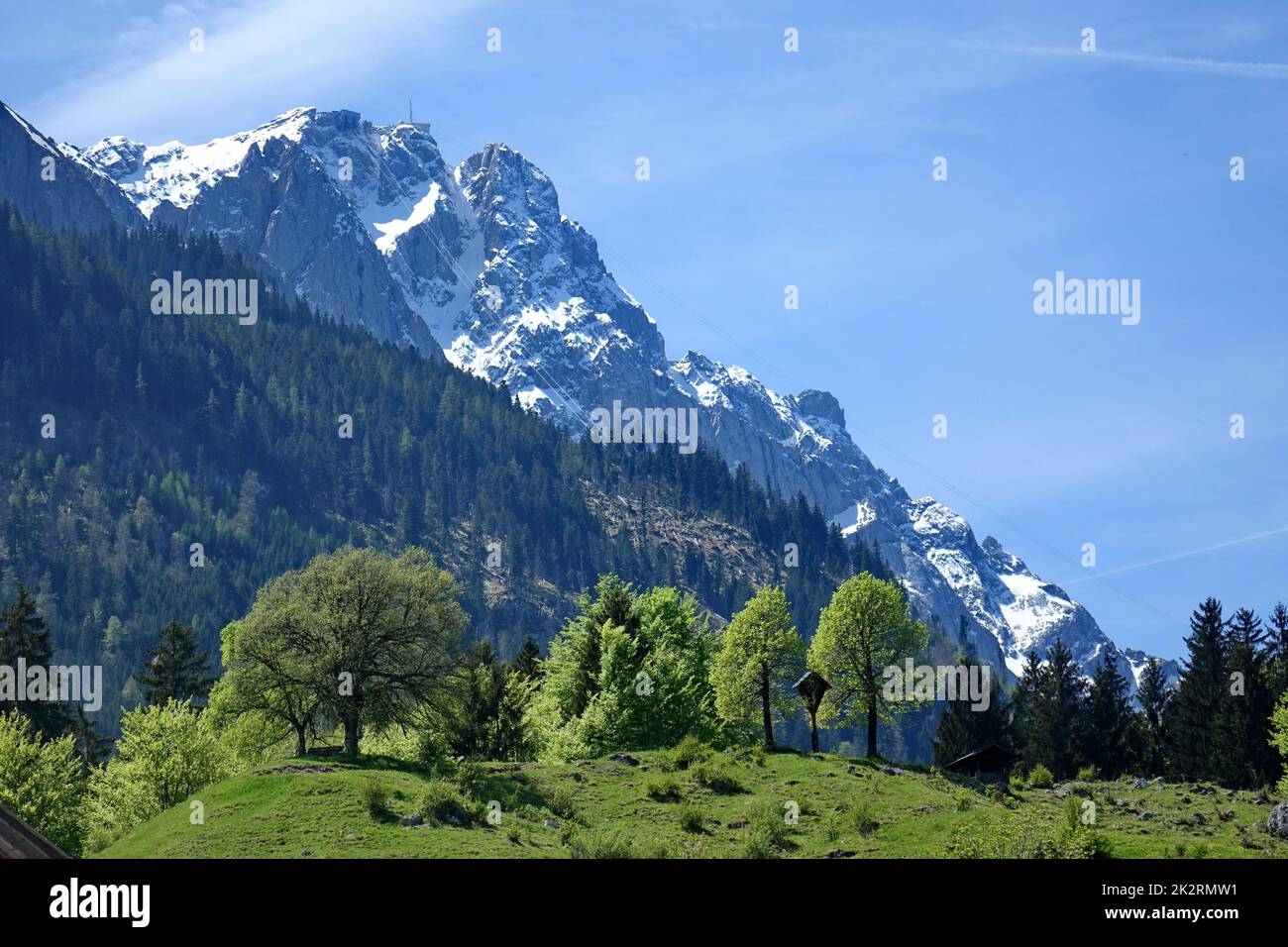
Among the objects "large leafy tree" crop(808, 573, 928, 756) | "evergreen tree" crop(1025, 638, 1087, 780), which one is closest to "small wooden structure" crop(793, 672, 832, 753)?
"large leafy tree" crop(808, 573, 928, 756)

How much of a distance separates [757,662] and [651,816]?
27423 millimetres

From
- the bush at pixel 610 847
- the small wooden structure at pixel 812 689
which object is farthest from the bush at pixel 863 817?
the small wooden structure at pixel 812 689

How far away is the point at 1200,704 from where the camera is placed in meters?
Answer: 104

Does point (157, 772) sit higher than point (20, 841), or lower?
lower

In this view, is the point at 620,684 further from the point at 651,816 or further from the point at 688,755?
the point at 651,816

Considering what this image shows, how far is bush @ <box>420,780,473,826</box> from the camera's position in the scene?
171 feet

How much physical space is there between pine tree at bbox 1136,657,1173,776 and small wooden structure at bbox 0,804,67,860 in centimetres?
10223

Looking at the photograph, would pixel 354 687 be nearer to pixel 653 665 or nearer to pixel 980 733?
pixel 653 665

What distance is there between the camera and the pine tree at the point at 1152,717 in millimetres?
109375

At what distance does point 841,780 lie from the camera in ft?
214

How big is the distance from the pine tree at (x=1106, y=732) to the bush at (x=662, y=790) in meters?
61.8

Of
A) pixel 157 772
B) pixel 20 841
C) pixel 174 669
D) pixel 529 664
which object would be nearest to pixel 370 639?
pixel 157 772
